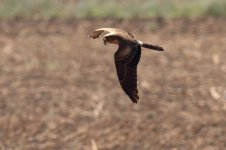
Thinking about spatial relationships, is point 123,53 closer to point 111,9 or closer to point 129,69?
point 129,69

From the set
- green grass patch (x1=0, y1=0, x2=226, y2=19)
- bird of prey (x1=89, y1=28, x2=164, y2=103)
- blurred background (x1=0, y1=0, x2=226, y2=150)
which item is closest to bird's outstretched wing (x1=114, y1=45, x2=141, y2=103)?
bird of prey (x1=89, y1=28, x2=164, y2=103)

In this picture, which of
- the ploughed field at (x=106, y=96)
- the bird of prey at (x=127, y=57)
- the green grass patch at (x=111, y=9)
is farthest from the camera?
the green grass patch at (x=111, y=9)

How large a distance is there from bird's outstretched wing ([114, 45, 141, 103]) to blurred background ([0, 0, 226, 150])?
4.34 metres

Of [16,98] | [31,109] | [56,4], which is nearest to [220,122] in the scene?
[31,109]

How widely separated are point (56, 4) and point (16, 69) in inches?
292

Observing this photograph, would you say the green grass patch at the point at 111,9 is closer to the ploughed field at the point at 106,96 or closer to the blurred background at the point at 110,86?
the blurred background at the point at 110,86

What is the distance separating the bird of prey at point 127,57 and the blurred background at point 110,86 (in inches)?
171

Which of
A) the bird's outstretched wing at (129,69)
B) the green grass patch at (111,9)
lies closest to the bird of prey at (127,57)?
the bird's outstretched wing at (129,69)

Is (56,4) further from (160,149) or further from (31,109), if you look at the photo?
(160,149)

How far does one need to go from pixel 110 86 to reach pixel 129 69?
6335mm

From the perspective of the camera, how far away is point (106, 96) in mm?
6867

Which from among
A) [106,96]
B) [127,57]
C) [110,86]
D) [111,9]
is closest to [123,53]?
[127,57]

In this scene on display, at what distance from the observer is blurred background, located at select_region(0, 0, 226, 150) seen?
5586 mm

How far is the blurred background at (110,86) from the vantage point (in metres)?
5.59
